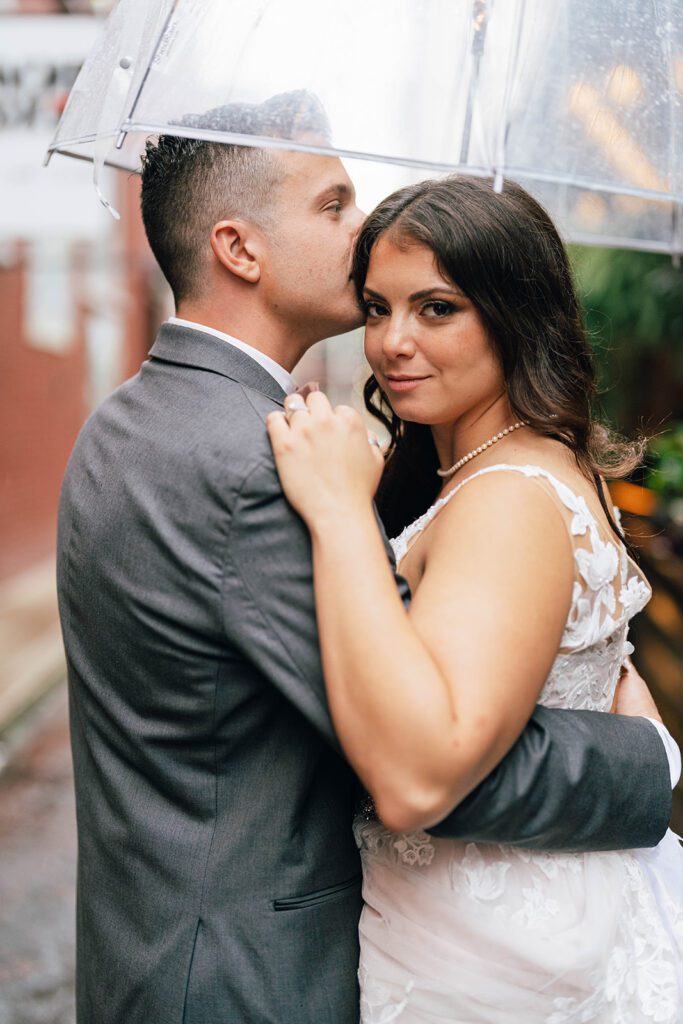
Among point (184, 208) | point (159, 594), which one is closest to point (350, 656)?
point (159, 594)

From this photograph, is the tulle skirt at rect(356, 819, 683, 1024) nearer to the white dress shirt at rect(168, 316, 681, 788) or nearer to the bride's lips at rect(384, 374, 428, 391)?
the white dress shirt at rect(168, 316, 681, 788)

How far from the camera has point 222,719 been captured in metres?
1.81

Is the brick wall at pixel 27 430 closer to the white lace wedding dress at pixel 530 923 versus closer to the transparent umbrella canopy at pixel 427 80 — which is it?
the transparent umbrella canopy at pixel 427 80

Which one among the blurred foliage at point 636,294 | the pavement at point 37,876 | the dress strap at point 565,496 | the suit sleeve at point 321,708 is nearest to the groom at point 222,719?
the suit sleeve at point 321,708

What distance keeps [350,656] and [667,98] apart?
135 centimetres

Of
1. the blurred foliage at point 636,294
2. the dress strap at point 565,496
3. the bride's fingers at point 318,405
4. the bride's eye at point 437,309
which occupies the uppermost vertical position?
the bride's eye at point 437,309

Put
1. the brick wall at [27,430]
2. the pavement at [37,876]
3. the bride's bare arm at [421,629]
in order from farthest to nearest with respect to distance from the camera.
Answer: the brick wall at [27,430]
the pavement at [37,876]
the bride's bare arm at [421,629]

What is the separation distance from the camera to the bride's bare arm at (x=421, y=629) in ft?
5.09

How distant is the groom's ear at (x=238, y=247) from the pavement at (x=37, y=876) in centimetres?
333

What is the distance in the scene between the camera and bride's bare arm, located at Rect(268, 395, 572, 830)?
61.1 inches

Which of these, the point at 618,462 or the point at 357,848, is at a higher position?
the point at 618,462

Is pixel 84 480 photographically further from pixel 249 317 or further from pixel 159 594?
pixel 249 317

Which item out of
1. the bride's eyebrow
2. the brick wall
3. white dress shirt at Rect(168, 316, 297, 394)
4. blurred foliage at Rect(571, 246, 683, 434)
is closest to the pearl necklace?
the bride's eyebrow

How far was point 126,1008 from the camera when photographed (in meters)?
1.94
